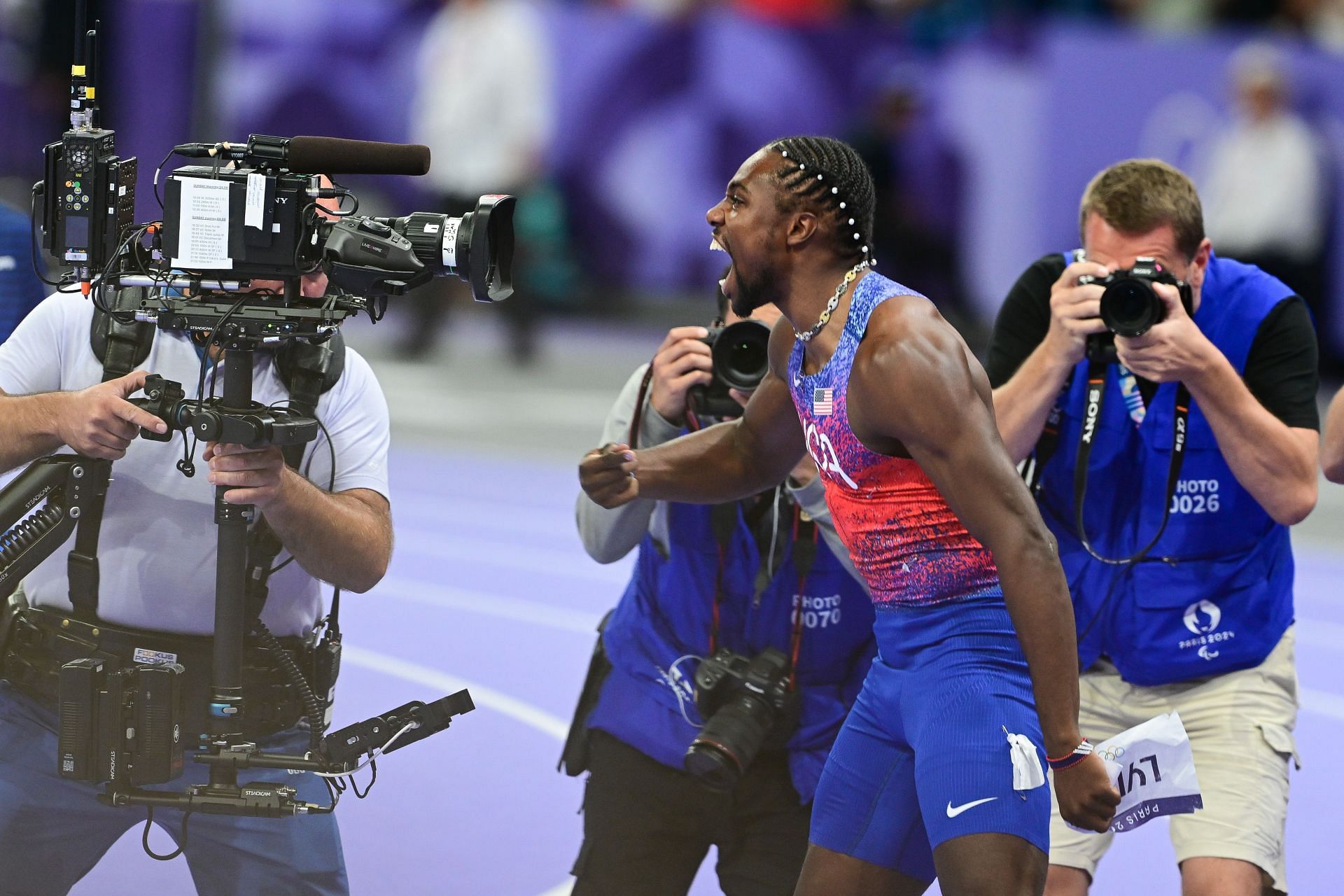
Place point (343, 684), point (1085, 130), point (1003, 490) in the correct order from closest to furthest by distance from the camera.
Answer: point (1003, 490) < point (343, 684) < point (1085, 130)

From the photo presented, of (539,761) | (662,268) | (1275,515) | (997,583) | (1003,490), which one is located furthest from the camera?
(662,268)

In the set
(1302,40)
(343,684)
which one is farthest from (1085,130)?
(343,684)

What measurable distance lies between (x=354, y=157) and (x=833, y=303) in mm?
987

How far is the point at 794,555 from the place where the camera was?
4344 mm

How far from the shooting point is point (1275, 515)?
4285 millimetres

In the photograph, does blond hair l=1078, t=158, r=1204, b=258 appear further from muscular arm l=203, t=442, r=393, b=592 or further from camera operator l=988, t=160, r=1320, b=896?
muscular arm l=203, t=442, r=393, b=592

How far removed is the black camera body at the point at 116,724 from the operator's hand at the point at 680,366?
54.8 inches

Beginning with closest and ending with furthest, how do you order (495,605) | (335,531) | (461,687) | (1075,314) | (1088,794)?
1. (1088,794)
2. (335,531)
3. (1075,314)
4. (461,687)
5. (495,605)

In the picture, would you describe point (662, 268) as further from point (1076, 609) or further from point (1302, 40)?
point (1076, 609)

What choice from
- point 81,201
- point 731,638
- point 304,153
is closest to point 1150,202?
point 731,638

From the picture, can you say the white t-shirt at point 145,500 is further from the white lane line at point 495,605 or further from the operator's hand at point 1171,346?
the white lane line at point 495,605

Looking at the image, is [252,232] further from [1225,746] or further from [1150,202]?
[1225,746]

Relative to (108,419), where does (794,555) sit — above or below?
below

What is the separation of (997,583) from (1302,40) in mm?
13026
